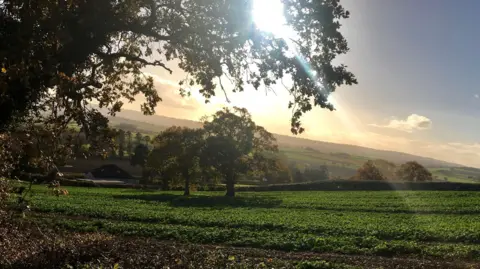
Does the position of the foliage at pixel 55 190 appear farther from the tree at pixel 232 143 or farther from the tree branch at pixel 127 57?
the tree at pixel 232 143

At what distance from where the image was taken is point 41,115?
40.9 feet

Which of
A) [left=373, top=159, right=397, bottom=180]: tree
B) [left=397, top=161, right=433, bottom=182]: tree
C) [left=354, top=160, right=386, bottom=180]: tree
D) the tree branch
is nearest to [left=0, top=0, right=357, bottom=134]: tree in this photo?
the tree branch

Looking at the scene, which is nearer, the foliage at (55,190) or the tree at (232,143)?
the foliage at (55,190)

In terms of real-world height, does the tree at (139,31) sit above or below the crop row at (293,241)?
above

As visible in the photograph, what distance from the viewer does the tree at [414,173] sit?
334 feet

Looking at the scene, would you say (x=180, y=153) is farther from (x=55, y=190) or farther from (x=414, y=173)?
(x=414, y=173)

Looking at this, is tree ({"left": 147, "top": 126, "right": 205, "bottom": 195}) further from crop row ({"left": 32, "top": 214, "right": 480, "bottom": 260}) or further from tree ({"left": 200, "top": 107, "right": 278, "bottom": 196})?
crop row ({"left": 32, "top": 214, "right": 480, "bottom": 260})

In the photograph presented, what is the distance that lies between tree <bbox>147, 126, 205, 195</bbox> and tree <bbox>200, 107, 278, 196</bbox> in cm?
245

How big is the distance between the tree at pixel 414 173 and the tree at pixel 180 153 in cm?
6536

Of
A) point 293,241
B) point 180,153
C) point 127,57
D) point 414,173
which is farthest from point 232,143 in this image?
point 414,173

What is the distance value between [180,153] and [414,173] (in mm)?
67529

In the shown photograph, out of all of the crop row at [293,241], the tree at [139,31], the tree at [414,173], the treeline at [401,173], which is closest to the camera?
the tree at [139,31]

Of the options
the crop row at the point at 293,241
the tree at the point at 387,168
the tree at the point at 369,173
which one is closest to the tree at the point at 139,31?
the crop row at the point at 293,241

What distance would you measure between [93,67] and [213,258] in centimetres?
742
